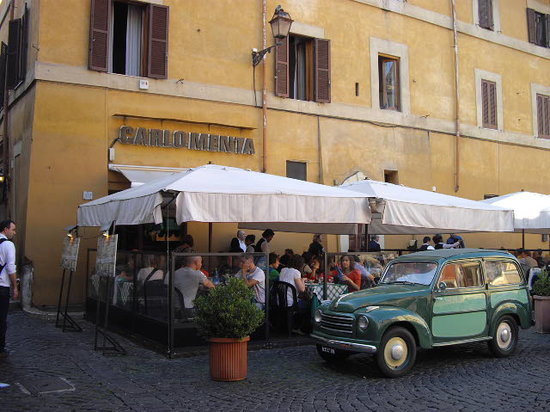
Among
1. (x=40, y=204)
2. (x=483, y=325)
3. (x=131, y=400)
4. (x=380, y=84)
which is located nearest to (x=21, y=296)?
(x=40, y=204)

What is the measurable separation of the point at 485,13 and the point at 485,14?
0.11 ft

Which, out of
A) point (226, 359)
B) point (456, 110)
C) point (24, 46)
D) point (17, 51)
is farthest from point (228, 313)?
point (456, 110)

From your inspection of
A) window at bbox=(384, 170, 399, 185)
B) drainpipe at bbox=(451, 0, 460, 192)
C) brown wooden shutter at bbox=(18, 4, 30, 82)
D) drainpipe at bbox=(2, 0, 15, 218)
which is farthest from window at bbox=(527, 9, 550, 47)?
drainpipe at bbox=(2, 0, 15, 218)

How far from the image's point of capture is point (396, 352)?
7.30 m

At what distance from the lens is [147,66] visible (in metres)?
13.9

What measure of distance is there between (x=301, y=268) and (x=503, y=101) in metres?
13.8

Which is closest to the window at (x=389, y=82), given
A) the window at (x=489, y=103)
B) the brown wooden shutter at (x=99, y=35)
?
the window at (x=489, y=103)

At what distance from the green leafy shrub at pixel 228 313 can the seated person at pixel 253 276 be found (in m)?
1.57

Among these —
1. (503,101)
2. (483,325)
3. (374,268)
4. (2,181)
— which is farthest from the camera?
(503,101)

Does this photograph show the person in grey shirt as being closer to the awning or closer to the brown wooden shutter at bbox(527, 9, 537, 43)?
the awning

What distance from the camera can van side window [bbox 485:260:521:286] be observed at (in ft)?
28.0

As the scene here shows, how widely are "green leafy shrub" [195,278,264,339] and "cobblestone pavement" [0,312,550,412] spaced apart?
0.60 meters

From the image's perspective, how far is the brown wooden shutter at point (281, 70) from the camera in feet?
50.8

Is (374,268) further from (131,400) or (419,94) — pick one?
(419,94)
